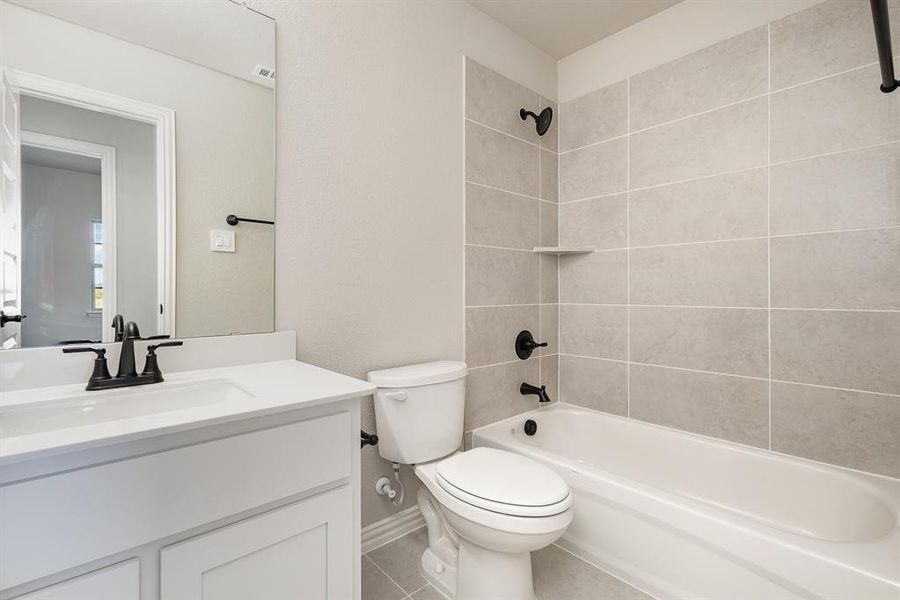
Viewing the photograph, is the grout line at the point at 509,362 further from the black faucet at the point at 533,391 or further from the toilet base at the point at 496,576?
the toilet base at the point at 496,576

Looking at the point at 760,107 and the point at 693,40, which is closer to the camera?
the point at 760,107

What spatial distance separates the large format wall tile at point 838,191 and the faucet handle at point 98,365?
7.77 feet

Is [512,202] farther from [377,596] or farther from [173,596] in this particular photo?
[173,596]

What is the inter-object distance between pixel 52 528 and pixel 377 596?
1096mm

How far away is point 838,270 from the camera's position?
1579 mm

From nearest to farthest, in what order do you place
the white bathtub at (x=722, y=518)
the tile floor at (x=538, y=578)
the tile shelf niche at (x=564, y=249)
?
the white bathtub at (x=722, y=518), the tile floor at (x=538, y=578), the tile shelf niche at (x=564, y=249)

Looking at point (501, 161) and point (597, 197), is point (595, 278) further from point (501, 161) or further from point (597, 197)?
point (501, 161)

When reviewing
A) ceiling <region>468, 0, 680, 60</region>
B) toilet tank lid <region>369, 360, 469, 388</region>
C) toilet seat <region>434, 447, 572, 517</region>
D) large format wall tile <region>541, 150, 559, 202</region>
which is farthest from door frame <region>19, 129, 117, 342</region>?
large format wall tile <region>541, 150, 559, 202</region>

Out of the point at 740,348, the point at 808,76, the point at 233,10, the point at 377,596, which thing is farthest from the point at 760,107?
the point at 377,596

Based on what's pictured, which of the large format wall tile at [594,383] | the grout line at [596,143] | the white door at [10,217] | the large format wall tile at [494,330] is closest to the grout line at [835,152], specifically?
the grout line at [596,143]

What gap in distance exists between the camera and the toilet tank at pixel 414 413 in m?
1.56

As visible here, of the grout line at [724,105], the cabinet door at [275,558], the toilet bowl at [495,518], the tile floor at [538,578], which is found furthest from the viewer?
the grout line at [724,105]

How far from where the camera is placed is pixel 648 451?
2.03 metres

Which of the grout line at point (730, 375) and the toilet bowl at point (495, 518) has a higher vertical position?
the grout line at point (730, 375)
